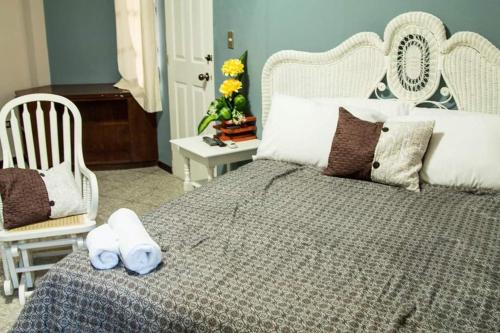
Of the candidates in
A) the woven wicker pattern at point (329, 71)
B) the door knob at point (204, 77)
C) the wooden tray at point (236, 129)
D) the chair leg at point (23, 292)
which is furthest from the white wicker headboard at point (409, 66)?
the chair leg at point (23, 292)

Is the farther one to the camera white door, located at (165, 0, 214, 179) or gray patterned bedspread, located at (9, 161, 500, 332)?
white door, located at (165, 0, 214, 179)

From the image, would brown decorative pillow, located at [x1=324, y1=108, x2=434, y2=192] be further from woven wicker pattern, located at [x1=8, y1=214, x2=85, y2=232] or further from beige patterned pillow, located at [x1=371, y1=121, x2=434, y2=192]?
woven wicker pattern, located at [x1=8, y1=214, x2=85, y2=232]

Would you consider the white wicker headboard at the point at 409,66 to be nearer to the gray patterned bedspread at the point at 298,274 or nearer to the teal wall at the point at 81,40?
the gray patterned bedspread at the point at 298,274

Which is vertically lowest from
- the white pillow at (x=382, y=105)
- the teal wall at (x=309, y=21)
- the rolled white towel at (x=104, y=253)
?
the rolled white towel at (x=104, y=253)

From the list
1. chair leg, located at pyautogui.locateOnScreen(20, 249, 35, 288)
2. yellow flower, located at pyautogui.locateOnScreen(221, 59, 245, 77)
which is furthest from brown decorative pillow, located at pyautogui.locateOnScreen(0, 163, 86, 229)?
yellow flower, located at pyautogui.locateOnScreen(221, 59, 245, 77)

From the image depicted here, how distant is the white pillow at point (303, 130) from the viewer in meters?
2.69

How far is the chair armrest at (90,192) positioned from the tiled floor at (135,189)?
84 cm

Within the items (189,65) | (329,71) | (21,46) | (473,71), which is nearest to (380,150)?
(473,71)

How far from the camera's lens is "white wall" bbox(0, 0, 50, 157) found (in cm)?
439

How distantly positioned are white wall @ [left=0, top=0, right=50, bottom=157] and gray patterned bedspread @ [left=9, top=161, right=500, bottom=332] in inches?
117

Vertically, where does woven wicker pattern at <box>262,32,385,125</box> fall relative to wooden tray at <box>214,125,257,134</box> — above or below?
above

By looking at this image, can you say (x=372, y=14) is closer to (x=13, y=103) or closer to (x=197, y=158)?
(x=197, y=158)

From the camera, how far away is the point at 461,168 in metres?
2.32

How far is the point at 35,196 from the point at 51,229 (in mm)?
177
